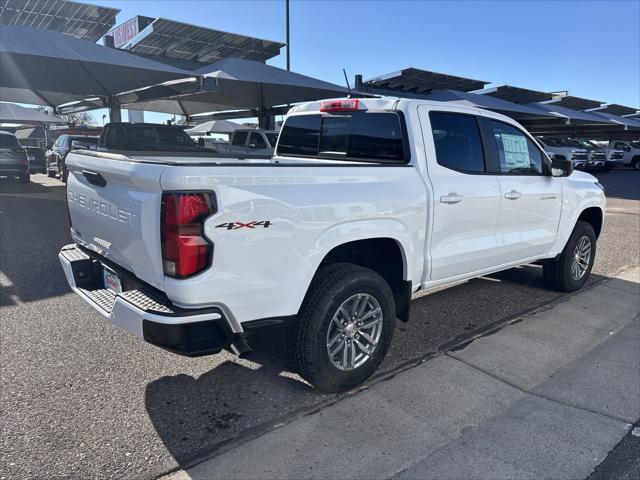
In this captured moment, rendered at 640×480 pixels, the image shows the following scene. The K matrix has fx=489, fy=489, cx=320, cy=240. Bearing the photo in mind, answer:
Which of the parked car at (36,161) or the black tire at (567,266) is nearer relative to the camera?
the black tire at (567,266)

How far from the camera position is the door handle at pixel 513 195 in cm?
439

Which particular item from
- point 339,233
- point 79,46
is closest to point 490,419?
point 339,233

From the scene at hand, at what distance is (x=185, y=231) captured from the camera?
2473mm

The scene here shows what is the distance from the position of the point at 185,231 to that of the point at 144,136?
10021 mm

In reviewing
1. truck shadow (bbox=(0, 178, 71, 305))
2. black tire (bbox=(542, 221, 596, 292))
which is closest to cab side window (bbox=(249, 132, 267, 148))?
truck shadow (bbox=(0, 178, 71, 305))

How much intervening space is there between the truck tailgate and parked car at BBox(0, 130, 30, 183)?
1449 centimetres

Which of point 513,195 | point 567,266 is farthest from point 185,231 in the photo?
point 567,266

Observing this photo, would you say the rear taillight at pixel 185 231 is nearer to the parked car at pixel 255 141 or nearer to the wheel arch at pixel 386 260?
the wheel arch at pixel 386 260

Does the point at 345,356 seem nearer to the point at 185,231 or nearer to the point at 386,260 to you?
the point at 386,260

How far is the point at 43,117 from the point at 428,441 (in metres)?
45.2

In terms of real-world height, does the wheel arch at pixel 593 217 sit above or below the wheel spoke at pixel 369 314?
above

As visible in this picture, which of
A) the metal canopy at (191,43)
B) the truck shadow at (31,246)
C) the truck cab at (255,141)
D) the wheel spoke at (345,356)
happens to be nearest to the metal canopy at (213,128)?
the metal canopy at (191,43)

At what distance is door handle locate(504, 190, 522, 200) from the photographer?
439 cm

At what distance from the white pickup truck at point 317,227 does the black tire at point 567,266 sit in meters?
0.74
